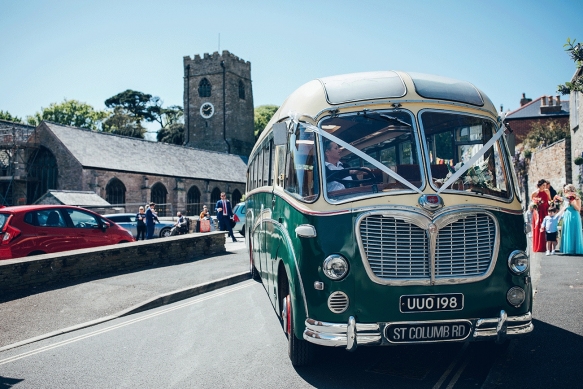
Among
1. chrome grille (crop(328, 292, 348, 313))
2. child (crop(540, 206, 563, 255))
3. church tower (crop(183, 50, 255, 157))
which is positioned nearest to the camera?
chrome grille (crop(328, 292, 348, 313))

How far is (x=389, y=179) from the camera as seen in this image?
4805mm

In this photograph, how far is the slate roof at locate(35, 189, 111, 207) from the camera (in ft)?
104

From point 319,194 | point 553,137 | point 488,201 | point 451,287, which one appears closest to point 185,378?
point 319,194

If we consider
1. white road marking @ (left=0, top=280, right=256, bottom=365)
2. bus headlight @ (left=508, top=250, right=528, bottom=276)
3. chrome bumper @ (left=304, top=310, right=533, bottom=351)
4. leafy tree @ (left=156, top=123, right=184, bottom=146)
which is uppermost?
leafy tree @ (left=156, top=123, right=184, bottom=146)

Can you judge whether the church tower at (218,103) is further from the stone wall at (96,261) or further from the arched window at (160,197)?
the stone wall at (96,261)

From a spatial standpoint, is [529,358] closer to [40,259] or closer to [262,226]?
[262,226]

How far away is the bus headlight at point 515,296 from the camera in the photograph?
15.2 ft

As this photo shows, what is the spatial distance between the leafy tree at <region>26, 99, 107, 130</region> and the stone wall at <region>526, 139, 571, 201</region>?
231 ft

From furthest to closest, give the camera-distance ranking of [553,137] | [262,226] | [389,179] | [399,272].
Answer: [553,137]
[262,226]
[389,179]
[399,272]

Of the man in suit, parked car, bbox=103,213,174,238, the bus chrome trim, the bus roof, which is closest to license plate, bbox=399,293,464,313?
the bus chrome trim

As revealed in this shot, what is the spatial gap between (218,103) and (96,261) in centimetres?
6359

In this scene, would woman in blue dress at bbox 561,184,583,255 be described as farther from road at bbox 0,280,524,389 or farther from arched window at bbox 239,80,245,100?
arched window at bbox 239,80,245,100

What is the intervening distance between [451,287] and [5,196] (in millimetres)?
46076

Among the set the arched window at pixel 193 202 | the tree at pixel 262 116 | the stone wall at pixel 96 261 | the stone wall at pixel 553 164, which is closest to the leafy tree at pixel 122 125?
the tree at pixel 262 116
